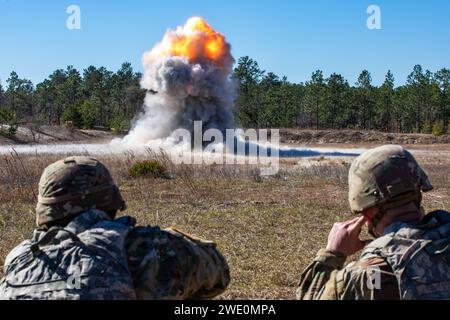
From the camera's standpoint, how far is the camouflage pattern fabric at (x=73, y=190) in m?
3.11

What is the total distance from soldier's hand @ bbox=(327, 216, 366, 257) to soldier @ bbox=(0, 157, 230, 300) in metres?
0.66

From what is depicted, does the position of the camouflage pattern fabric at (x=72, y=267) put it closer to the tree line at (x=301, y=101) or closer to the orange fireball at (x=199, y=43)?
the orange fireball at (x=199, y=43)

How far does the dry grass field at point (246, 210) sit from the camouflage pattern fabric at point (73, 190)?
3630 mm

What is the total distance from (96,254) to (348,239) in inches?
52.0

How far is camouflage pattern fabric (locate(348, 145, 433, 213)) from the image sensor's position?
3025 mm

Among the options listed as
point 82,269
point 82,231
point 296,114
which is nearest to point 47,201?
point 82,231

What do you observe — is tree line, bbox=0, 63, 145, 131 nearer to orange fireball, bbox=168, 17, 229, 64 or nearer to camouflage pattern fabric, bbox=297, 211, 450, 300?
orange fireball, bbox=168, 17, 229, 64

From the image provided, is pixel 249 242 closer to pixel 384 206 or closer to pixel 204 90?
pixel 384 206

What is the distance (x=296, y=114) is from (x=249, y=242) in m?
68.3

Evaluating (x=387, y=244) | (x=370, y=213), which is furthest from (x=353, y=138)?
(x=387, y=244)

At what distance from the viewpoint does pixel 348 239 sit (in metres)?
3.14

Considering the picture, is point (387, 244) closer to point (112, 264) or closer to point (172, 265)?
point (172, 265)

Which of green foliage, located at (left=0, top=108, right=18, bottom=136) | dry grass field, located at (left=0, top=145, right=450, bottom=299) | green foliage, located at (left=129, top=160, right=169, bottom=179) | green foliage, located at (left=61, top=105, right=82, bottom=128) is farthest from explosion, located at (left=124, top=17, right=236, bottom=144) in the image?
green foliage, located at (left=61, top=105, right=82, bottom=128)
